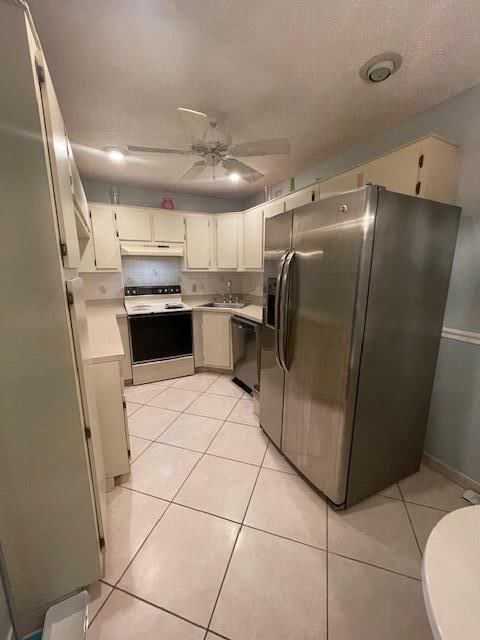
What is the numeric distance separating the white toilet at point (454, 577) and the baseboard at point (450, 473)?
51.1 inches

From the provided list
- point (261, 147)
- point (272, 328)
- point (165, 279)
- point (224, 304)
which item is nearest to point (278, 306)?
point (272, 328)

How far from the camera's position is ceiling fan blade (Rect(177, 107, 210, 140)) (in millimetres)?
1386

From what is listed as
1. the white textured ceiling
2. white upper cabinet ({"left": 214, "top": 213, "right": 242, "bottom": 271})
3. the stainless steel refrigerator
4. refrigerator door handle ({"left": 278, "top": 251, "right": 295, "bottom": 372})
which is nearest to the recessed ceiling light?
the white textured ceiling

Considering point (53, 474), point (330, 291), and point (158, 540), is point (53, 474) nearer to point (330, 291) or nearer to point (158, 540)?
Result: point (158, 540)

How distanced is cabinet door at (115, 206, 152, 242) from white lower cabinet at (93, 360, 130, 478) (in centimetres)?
218

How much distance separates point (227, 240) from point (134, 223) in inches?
48.0

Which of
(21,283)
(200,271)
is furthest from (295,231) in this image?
(200,271)

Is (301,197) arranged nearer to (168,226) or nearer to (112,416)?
(168,226)

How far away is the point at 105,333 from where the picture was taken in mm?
2043

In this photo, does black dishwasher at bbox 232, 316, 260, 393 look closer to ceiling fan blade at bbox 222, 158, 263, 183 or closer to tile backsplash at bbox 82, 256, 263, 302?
tile backsplash at bbox 82, 256, 263, 302

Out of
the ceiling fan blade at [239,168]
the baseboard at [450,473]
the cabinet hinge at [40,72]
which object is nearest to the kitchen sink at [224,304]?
the ceiling fan blade at [239,168]

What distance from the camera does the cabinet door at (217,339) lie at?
337 cm

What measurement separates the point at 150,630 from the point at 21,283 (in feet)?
4.73

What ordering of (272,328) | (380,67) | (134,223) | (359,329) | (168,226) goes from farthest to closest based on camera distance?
(168,226)
(134,223)
(272,328)
(380,67)
(359,329)
